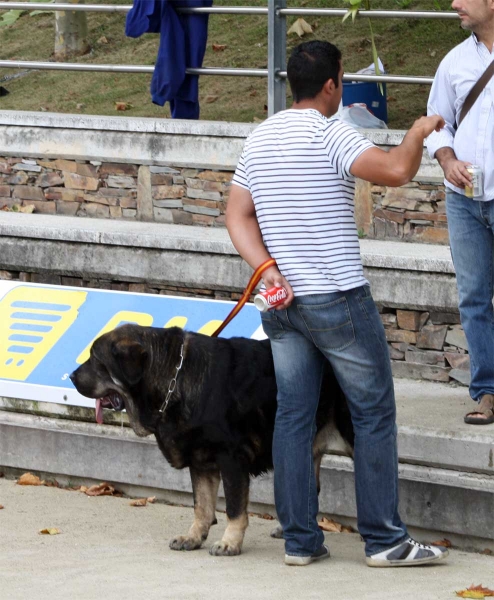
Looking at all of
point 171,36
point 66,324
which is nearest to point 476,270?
point 66,324

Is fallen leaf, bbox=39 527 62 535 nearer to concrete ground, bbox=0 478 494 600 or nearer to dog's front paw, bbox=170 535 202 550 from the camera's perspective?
concrete ground, bbox=0 478 494 600

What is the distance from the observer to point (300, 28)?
12.0 metres

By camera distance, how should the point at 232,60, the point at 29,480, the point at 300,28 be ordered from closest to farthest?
the point at 29,480 → the point at 300,28 → the point at 232,60

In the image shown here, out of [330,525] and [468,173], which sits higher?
[468,173]

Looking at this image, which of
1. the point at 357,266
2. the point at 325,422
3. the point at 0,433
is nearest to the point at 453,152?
the point at 357,266

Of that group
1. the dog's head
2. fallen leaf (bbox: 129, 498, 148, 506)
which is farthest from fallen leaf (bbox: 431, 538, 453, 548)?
fallen leaf (bbox: 129, 498, 148, 506)

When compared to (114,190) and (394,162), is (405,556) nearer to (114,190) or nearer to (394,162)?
(394,162)

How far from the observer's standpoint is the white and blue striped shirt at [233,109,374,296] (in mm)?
4129

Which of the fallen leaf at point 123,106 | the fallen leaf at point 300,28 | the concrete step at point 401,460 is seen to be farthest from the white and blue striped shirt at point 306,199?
the fallen leaf at point 300,28

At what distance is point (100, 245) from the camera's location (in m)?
7.25

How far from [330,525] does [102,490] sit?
4.21 feet

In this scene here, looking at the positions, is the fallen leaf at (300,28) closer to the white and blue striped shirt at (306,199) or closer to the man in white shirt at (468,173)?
the man in white shirt at (468,173)

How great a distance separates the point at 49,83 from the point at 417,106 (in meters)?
4.73

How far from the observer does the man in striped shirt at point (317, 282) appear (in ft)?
13.5
